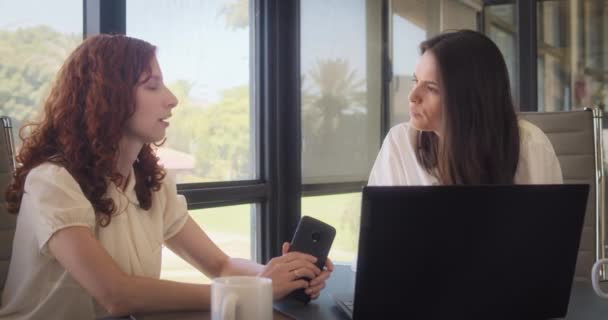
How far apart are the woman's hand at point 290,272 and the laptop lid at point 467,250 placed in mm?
305

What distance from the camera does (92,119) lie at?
1389mm

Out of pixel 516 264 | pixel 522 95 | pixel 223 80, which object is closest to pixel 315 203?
pixel 223 80

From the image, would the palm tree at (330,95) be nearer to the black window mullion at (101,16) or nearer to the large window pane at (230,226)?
the large window pane at (230,226)

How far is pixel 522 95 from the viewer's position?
415 centimetres

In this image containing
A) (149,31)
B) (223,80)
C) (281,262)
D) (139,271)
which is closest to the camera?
(281,262)

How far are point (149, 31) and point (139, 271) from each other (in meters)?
1.69

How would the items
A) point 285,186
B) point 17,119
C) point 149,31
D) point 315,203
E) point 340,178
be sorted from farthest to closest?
point 340,178
point 315,203
point 285,186
point 149,31
point 17,119

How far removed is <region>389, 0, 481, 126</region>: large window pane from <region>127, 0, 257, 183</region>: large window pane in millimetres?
1380

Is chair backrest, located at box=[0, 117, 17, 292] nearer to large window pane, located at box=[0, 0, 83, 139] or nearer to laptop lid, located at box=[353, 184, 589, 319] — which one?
large window pane, located at box=[0, 0, 83, 139]

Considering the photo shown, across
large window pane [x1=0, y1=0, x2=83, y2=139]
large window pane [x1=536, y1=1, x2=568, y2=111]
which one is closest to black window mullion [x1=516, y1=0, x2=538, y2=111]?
large window pane [x1=536, y1=1, x2=568, y2=111]

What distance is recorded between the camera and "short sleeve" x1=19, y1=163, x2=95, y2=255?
123 centimetres

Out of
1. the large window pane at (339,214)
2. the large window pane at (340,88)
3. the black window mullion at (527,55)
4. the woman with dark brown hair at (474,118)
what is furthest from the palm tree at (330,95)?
the woman with dark brown hair at (474,118)

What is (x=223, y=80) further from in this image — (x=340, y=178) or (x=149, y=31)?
(x=340, y=178)

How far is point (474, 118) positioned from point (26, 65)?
156 cm
